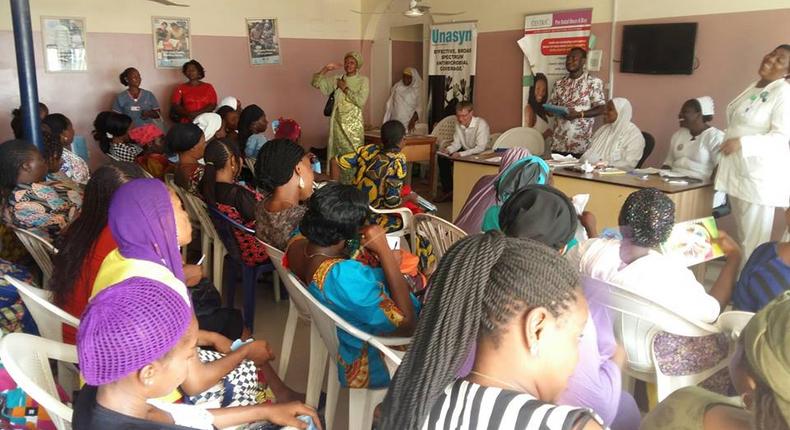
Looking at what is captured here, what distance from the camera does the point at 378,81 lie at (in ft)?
28.5

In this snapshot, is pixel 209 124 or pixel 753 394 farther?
pixel 209 124

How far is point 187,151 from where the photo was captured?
384 centimetres

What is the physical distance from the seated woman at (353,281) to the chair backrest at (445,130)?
5316mm

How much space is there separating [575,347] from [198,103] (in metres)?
6.35

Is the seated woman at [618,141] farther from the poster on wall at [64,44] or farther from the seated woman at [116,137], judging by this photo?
the poster on wall at [64,44]

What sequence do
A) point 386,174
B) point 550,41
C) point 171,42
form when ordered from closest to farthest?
point 386,174, point 550,41, point 171,42

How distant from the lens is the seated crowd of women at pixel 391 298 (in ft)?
3.19

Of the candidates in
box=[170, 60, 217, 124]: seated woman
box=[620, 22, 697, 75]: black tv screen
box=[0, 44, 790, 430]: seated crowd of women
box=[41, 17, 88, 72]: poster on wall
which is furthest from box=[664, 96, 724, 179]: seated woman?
box=[41, 17, 88, 72]: poster on wall

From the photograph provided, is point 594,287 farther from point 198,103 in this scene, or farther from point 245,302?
point 198,103

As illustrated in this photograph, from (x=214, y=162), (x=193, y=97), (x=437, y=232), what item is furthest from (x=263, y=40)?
(x=437, y=232)

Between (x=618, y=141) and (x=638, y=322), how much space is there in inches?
139

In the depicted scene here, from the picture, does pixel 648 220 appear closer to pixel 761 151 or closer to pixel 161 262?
pixel 161 262

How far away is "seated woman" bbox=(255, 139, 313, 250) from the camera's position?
2.64 meters

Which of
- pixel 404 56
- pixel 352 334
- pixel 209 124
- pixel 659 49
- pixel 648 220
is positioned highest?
pixel 404 56
